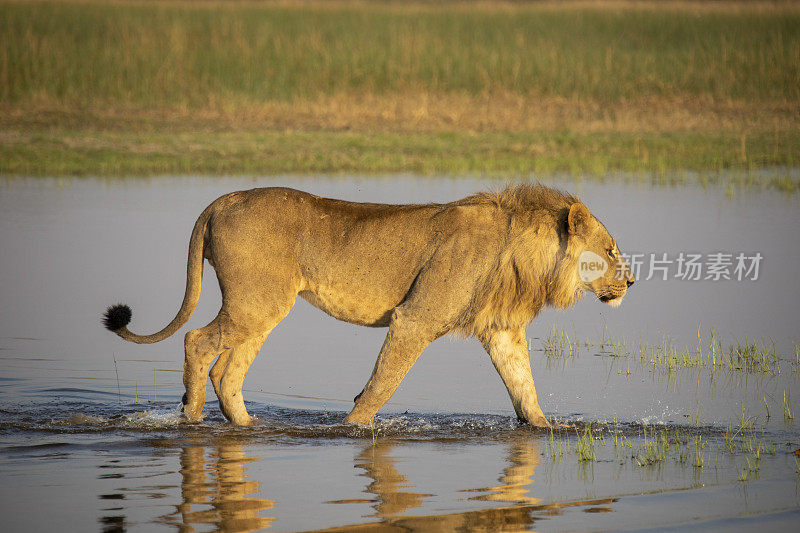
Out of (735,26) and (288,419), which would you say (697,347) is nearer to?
(288,419)

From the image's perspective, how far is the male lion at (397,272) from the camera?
22.8 ft

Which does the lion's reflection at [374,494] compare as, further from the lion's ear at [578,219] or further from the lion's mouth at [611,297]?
the lion's ear at [578,219]

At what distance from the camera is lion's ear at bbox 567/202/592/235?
689 centimetres

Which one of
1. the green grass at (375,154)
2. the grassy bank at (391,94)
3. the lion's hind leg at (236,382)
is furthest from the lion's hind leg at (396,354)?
the grassy bank at (391,94)

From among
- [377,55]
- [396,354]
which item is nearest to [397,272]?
[396,354]

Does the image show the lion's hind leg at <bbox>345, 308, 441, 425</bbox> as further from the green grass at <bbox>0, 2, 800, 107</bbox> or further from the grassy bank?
the green grass at <bbox>0, 2, 800, 107</bbox>

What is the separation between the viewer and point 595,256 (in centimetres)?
701

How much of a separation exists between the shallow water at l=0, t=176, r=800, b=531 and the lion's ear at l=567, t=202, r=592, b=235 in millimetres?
1103

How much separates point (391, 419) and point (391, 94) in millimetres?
17007

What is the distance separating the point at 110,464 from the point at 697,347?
452cm

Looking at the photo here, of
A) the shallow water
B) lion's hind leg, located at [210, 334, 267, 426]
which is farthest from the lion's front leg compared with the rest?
lion's hind leg, located at [210, 334, 267, 426]

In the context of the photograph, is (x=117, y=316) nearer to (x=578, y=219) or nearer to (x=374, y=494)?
(x=374, y=494)

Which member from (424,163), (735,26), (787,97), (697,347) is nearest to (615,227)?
(697,347)

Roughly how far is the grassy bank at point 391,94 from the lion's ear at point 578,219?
1147cm
